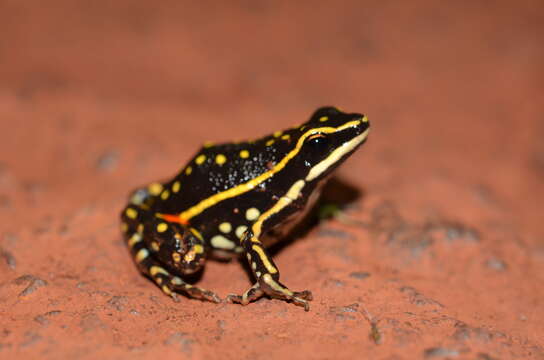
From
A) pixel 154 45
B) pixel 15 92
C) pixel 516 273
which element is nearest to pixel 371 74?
pixel 154 45

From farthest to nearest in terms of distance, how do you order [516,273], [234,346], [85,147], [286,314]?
[85,147] → [516,273] → [286,314] → [234,346]

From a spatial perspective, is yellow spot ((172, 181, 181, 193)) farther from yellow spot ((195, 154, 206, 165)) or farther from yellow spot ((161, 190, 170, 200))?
yellow spot ((195, 154, 206, 165))

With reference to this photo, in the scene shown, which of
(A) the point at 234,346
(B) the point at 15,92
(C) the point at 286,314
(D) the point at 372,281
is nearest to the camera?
(A) the point at 234,346

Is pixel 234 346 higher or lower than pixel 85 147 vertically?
lower

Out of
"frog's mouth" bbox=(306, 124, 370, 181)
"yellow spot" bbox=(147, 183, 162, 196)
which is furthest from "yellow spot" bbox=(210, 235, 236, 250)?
"frog's mouth" bbox=(306, 124, 370, 181)

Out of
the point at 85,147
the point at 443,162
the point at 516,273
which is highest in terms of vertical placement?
the point at 85,147

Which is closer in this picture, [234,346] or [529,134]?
[234,346]

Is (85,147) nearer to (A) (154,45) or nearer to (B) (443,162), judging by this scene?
(A) (154,45)
